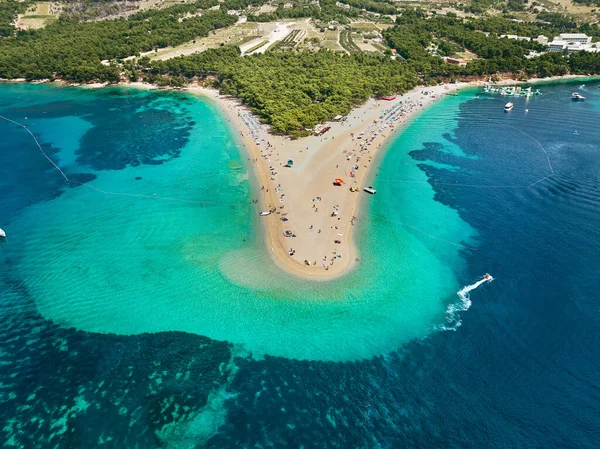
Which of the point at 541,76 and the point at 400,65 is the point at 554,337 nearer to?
the point at 400,65

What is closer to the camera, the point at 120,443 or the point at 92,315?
the point at 120,443

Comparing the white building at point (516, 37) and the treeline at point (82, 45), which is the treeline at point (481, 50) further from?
the treeline at point (82, 45)

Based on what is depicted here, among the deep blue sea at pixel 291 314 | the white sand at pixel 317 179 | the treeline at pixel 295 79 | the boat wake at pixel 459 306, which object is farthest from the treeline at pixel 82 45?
the boat wake at pixel 459 306

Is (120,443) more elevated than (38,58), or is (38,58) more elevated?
(38,58)

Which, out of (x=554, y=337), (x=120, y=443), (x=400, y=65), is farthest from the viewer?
(x=400, y=65)

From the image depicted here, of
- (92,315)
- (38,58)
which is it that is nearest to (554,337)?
(92,315)

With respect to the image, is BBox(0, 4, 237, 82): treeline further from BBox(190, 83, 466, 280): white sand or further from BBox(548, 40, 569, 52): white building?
BBox(548, 40, 569, 52): white building

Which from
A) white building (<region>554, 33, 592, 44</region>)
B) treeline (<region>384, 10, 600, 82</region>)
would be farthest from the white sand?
white building (<region>554, 33, 592, 44</region>)

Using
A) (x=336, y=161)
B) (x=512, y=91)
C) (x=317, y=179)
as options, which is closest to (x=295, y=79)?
(x=336, y=161)

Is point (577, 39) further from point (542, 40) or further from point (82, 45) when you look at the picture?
point (82, 45)
